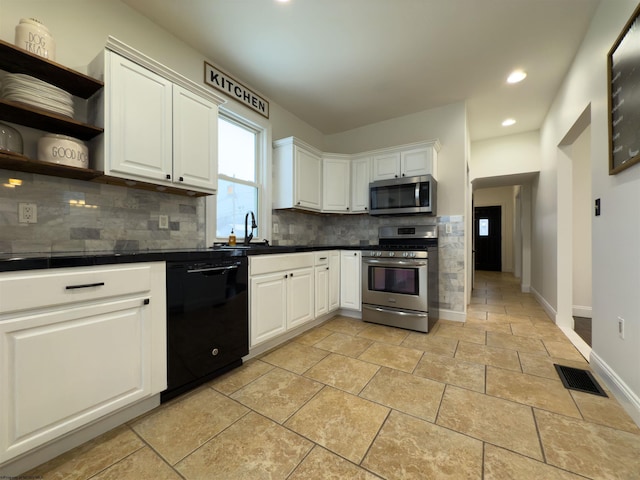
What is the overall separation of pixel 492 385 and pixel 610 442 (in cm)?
56

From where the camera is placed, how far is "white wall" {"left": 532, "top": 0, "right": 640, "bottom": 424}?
150 centimetres

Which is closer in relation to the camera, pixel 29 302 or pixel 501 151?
pixel 29 302

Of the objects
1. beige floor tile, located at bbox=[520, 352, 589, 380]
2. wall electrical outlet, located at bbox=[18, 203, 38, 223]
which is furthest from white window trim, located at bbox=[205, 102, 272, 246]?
beige floor tile, located at bbox=[520, 352, 589, 380]

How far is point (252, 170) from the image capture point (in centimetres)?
319

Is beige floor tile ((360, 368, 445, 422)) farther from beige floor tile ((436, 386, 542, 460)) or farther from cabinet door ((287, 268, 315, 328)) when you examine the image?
cabinet door ((287, 268, 315, 328))

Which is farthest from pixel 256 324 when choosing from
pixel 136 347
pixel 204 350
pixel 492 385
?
pixel 492 385

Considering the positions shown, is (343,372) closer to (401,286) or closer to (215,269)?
(215,269)

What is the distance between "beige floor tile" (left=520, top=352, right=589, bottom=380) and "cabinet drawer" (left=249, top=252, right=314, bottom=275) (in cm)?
198

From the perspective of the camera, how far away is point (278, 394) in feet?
5.58

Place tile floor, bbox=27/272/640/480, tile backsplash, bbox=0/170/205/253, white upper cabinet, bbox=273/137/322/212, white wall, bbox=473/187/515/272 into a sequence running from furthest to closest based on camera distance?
white wall, bbox=473/187/515/272, white upper cabinet, bbox=273/137/322/212, tile backsplash, bbox=0/170/205/253, tile floor, bbox=27/272/640/480

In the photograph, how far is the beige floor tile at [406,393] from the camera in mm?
1547

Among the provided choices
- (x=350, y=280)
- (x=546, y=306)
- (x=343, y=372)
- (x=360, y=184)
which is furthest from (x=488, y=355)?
(x=360, y=184)

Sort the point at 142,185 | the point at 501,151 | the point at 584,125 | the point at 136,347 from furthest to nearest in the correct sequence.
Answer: the point at 501,151
the point at 584,125
the point at 142,185
the point at 136,347

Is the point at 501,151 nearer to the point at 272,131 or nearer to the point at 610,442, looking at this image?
the point at 272,131
